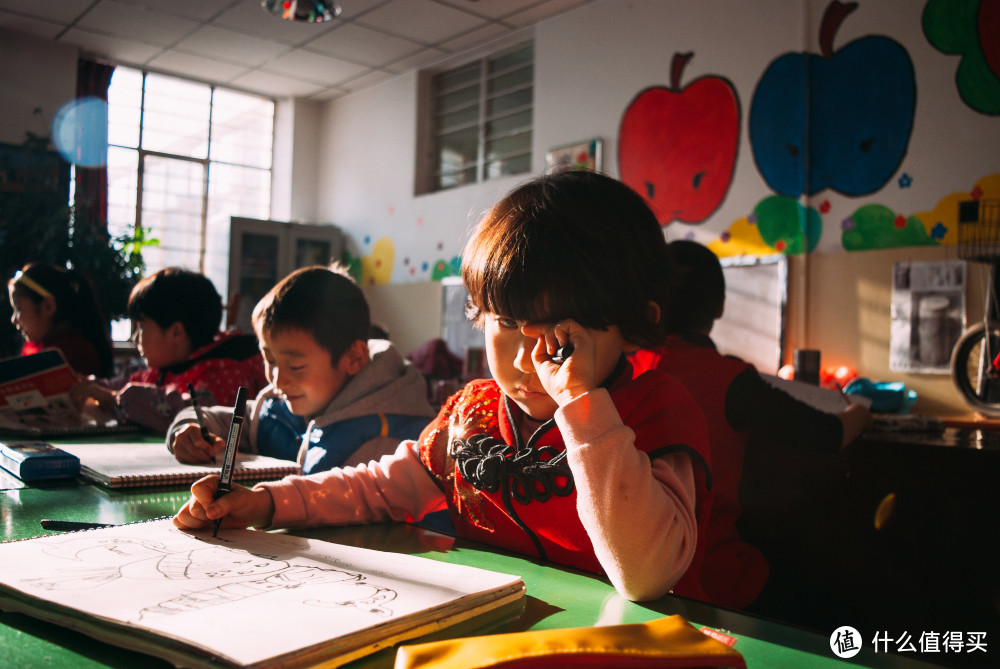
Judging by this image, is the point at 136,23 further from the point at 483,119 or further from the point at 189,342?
the point at 189,342

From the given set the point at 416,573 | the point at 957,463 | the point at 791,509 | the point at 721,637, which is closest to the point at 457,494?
the point at 416,573

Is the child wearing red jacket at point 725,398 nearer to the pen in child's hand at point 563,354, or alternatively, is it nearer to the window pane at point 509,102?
the pen in child's hand at point 563,354

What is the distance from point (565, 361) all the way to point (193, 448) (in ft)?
2.60

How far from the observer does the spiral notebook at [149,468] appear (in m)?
1.03

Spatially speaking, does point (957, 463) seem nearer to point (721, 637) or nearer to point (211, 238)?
point (721, 637)

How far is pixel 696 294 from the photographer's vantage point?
5.31ft

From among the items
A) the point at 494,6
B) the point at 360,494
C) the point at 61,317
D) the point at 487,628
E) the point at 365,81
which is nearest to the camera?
the point at 487,628

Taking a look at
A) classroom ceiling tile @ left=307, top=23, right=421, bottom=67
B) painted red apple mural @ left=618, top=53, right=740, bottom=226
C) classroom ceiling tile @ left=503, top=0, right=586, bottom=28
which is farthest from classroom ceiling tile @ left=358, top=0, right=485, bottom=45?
painted red apple mural @ left=618, top=53, right=740, bottom=226

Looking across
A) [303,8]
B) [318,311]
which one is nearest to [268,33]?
[303,8]

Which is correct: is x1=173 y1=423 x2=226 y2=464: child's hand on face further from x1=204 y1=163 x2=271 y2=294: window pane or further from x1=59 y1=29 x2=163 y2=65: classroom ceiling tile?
x1=59 y1=29 x2=163 y2=65: classroom ceiling tile

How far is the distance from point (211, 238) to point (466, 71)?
2589 millimetres

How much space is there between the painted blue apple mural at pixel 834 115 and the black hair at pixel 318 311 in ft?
8.62

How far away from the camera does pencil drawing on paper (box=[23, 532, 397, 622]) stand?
519 mm

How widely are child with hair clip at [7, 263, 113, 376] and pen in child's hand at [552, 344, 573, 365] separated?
7.74ft
